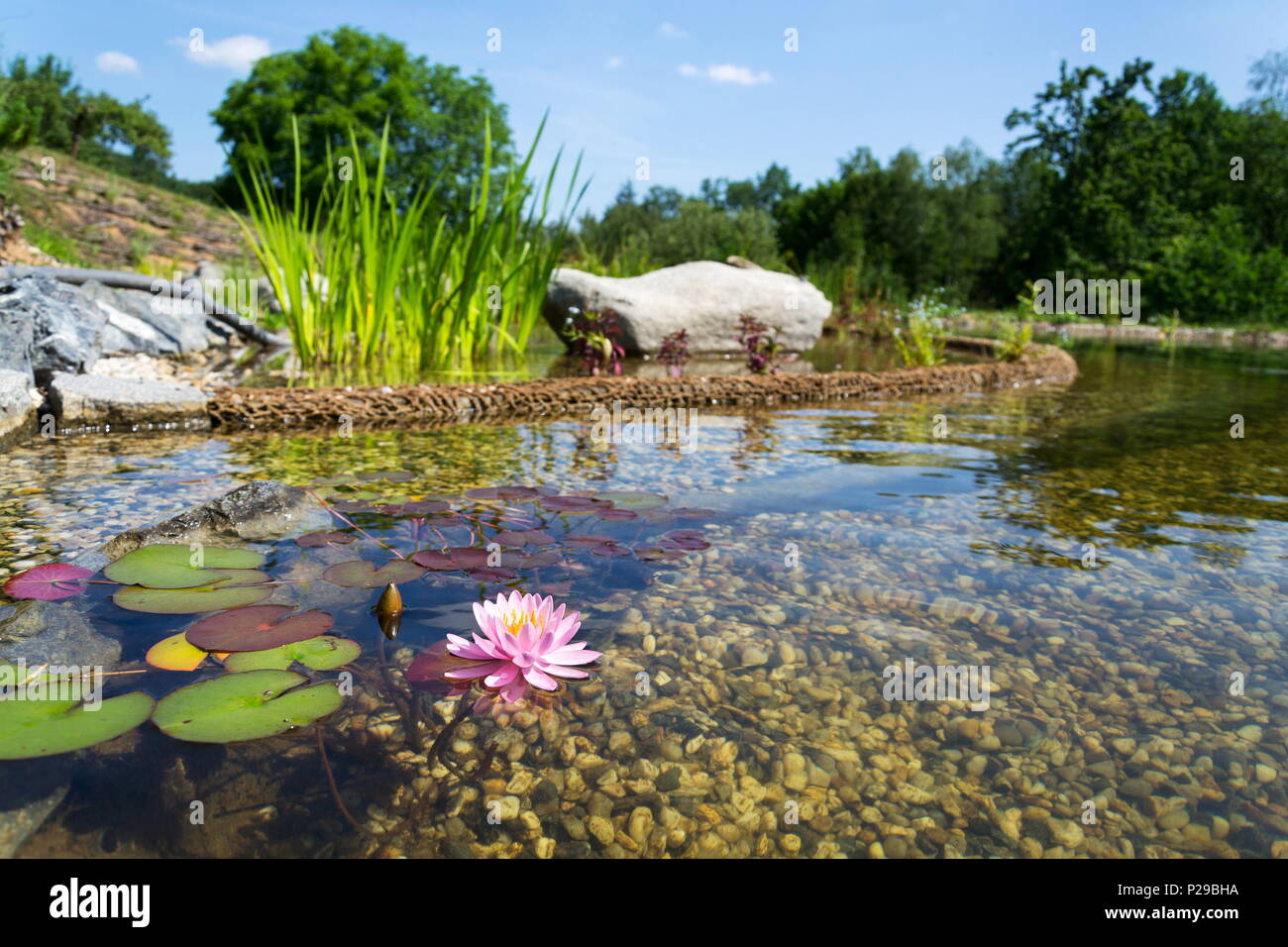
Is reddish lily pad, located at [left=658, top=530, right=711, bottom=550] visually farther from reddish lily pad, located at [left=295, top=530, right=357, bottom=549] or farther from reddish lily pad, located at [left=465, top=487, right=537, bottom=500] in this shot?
reddish lily pad, located at [left=295, top=530, right=357, bottom=549]

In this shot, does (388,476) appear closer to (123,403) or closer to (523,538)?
(523,538)

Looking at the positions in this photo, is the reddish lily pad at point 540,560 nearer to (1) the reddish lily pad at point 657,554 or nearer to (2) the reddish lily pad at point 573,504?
(1) the reddish lily pad at point 657,554

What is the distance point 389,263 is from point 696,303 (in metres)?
4.35

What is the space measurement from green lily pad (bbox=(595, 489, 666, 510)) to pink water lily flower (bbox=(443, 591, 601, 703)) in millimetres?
1048

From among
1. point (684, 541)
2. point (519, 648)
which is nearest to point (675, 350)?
point (684, 541)

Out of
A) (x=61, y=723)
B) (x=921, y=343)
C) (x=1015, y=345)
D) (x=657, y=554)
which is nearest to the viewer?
(x=61, y=723)

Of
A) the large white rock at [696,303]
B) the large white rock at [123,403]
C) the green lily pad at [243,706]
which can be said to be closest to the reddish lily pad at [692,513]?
the green lily pad at [243,706]

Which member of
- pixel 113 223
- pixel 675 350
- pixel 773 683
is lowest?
pixel 773 683

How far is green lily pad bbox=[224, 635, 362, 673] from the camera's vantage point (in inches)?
54.6

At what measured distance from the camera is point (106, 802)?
3.46 feet

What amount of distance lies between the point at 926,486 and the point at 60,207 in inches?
613

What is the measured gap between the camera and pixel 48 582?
1684mm

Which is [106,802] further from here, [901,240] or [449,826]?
[901,240]
